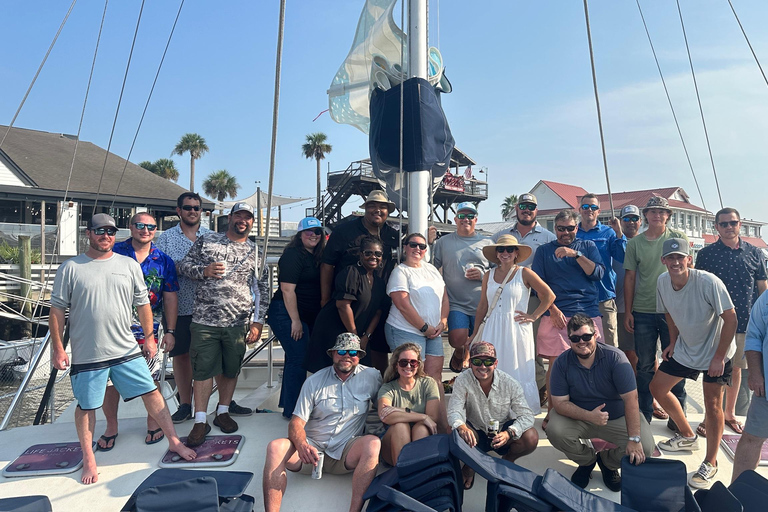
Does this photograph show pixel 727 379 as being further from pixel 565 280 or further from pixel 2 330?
pixel 2 330

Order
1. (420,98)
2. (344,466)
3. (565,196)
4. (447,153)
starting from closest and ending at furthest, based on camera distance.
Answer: (344,466) < (420,98) < (447,153) < (565,196)

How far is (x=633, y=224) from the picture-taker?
4.96 meters

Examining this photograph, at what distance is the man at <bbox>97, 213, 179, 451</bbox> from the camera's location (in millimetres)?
3740

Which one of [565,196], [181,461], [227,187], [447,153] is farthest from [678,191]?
[181,461]

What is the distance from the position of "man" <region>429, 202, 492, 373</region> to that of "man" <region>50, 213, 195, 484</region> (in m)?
2.25

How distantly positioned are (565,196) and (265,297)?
1564 inches

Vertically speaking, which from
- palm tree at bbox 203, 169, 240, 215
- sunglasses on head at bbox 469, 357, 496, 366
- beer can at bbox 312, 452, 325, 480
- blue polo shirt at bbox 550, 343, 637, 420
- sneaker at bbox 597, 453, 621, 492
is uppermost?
palm tree at bbox 203, 169, 240, 215

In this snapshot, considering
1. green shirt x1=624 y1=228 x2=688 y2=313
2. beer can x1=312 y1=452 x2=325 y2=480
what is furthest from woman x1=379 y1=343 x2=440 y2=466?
green shirt x1=624 y1=228 x2=688 y2=313

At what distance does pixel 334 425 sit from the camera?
10.9ft

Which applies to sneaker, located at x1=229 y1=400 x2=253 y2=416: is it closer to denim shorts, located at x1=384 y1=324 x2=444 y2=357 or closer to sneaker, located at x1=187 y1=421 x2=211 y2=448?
sneaker, located at x1=187 y1=421 x2=211 y2=448

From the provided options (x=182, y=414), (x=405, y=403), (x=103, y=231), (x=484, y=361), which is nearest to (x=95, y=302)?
(x=103, y=231)

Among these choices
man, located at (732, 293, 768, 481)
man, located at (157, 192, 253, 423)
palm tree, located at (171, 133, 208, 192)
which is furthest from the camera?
palm tree, located at (171, 133, 208, 192)

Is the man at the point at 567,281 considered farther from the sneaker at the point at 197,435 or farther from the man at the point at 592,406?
the sneaker at the point at 197,435

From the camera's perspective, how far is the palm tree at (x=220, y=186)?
46.5m
